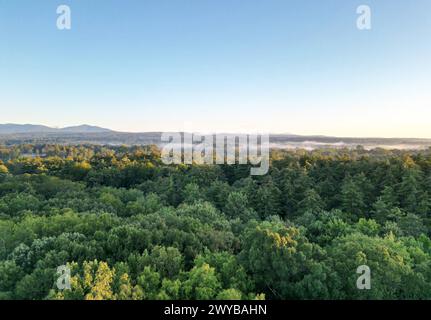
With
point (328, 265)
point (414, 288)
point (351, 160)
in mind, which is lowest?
point (414, 288)

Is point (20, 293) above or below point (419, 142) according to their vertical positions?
below

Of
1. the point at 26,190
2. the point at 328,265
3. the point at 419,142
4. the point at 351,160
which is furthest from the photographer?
the point at 419,142

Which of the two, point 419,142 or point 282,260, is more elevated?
point 419,142

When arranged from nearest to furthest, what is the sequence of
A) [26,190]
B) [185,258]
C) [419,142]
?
[185,258]
[26,190]
[419,142]

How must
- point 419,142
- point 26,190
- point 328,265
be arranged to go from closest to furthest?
point 328,265, point 26,190, point 419,142

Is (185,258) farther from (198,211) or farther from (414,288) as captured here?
(414,288)

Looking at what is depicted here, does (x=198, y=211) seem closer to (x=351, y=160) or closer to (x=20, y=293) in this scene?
(x=20, y=293)
